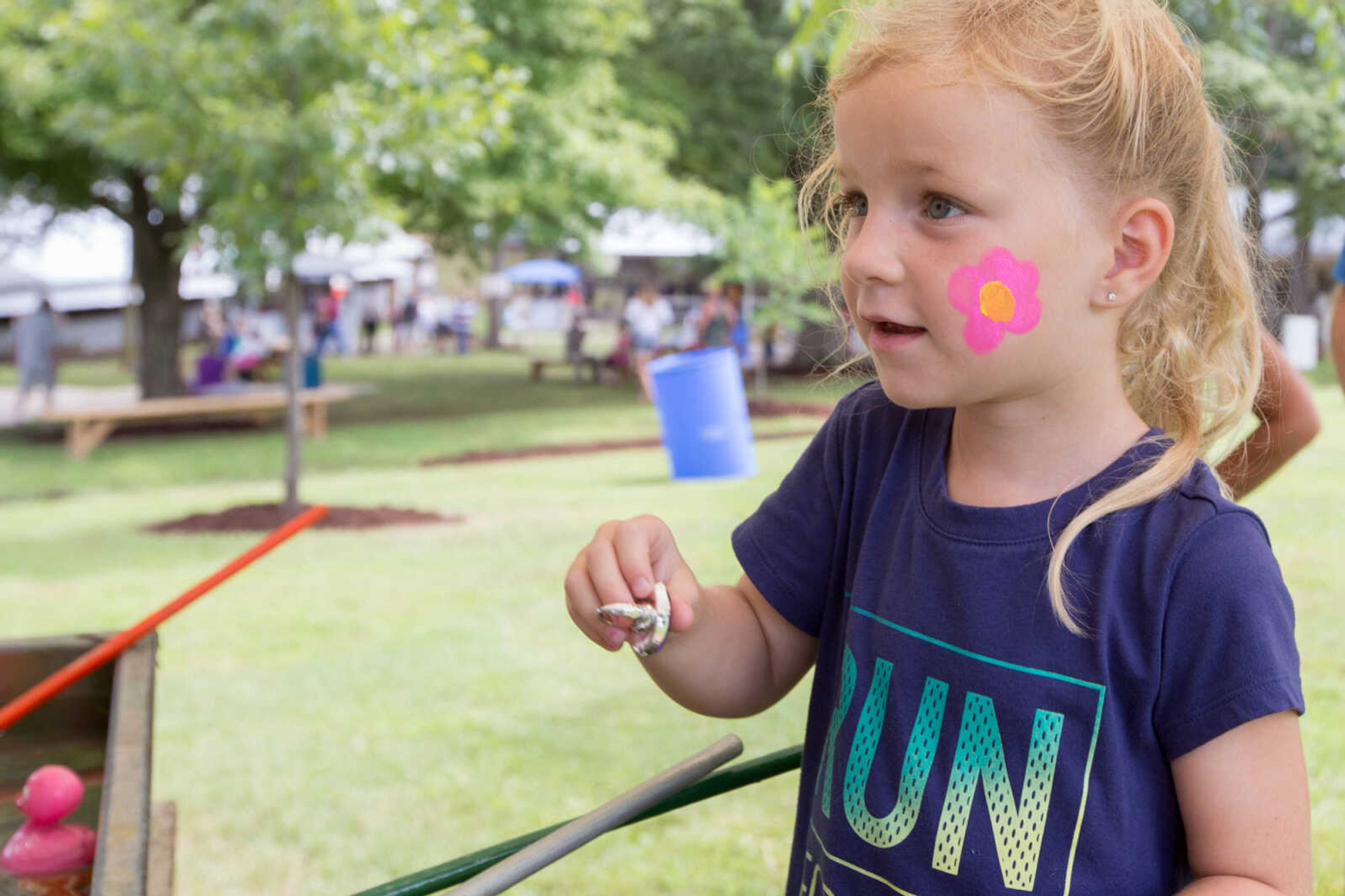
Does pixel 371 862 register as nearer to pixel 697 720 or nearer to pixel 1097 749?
pixel 697 720

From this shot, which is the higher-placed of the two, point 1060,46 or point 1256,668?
point 1060,46

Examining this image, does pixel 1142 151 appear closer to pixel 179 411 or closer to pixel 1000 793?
pixel 1000 793

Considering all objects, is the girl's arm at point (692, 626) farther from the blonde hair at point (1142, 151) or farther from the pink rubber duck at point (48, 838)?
the pink rubber duck at point (48, 838)

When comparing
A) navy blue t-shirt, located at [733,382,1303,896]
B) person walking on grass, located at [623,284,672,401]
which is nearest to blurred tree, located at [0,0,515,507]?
navy blue t-shirt, located at [733,382,1303,896]

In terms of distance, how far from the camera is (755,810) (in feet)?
13.2

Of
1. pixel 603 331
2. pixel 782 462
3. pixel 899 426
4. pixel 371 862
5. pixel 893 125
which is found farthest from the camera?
pixel 603 331

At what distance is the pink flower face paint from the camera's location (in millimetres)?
1131

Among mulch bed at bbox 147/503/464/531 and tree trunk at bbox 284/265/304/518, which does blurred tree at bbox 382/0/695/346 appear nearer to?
tree trunk at bbox 284/265/304/518

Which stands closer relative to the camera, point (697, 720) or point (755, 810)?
point (755, 810)

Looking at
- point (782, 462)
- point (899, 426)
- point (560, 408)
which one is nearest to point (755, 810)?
point (899, 426)

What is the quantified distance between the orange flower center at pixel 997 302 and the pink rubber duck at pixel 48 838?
4.63 ft

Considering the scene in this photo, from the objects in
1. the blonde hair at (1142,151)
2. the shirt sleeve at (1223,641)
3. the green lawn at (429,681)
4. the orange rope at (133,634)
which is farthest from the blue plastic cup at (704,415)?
the shirt sleeve at (1223,641)

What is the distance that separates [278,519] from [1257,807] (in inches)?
347

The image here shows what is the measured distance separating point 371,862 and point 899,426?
2809 millimetres
